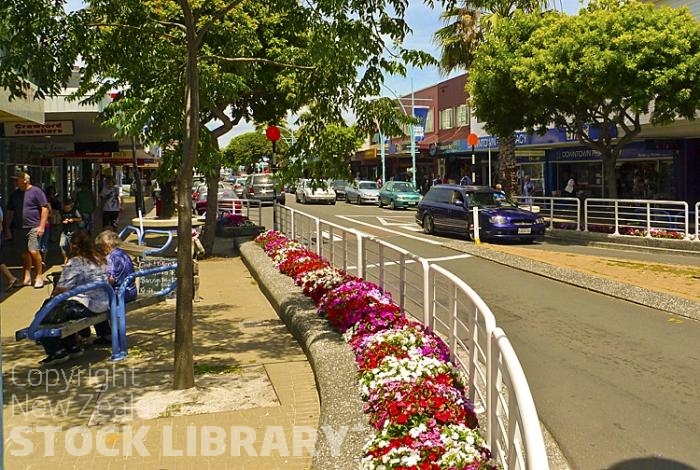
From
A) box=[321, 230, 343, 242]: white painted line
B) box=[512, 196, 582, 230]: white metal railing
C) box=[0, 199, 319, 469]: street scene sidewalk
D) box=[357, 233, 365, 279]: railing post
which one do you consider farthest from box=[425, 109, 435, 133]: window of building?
box=[0, 199, 319, 469]: street scene sidewalk

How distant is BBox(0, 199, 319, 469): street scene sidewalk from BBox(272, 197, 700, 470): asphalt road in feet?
6.61

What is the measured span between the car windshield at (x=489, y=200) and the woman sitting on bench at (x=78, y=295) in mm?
14164

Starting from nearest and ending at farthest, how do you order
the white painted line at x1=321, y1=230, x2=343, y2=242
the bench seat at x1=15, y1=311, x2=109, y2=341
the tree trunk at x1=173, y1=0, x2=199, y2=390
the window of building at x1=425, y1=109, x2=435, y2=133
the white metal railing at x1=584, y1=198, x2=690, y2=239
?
the tree trunk at x1=173, y1=0, x2=199, y2=390 < the bench seat at x1=15, y1=311, x2=109, y2=341 < the white painted line at x1=321, y1=230, x2=343, y2=242 < the white metal railing at x1=584, y1=198, x2=690, y2=239 < the window of building at x1=425, y1=109, x2=435, y2=133

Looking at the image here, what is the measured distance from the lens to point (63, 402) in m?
5.83

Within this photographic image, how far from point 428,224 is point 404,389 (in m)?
17.6

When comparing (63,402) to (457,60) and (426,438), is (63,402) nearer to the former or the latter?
(426,438)

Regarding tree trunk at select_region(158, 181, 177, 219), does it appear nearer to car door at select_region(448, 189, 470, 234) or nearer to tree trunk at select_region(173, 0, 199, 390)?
car door at select_region(448, 189, 470, 234)

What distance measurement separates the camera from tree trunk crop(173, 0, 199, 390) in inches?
235

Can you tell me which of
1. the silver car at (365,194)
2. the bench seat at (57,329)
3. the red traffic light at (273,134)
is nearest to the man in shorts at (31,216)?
the bench seat at (57,329)

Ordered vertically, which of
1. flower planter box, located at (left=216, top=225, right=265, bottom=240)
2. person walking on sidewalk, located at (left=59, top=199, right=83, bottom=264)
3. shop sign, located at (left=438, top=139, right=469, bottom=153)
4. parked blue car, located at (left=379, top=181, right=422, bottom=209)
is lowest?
flower planter box, located at (left=216, top=225, right=265, bottom=240)

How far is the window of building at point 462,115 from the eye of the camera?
141ft

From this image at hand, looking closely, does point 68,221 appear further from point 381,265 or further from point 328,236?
point 381,265

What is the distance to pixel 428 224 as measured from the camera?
72.2 ft

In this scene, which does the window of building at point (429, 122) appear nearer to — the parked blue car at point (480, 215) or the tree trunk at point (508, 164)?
the tree trunk at point (508, 164)
